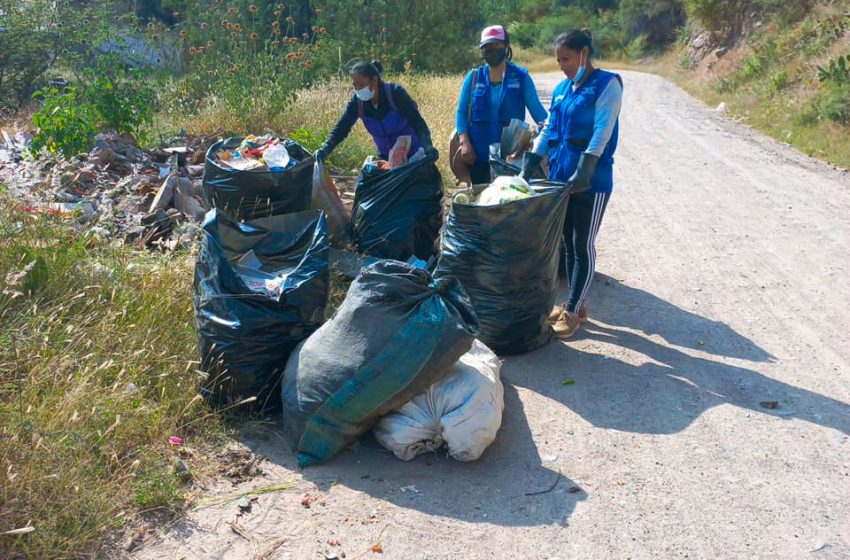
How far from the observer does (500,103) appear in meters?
5.26

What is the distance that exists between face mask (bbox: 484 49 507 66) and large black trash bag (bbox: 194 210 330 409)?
76.9 inches

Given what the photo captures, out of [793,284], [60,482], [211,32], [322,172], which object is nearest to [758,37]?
[211,32]

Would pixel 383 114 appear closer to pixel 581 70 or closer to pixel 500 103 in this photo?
pixel 500 103

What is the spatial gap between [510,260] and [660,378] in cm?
101

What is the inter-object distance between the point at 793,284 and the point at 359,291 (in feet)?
11.2

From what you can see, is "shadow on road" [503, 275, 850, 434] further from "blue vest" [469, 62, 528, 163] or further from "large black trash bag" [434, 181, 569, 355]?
"blue vest" [469, 62, 528, 163]

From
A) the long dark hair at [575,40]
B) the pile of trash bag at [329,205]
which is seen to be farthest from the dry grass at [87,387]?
the long dark hair at [575,40]

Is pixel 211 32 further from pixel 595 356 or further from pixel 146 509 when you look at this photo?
pixel 146 509

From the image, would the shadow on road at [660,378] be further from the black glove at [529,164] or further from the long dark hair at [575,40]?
the long dark hair at [575,40]

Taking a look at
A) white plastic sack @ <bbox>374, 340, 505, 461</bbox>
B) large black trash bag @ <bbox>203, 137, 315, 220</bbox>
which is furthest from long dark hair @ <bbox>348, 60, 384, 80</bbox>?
white plastic sack @ <bbox>374, 340, 505, 461</bbox>

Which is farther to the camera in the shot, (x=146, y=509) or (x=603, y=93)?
(x=603, y=93)

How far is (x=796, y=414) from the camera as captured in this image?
3.77 metres

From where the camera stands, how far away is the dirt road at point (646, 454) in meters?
2.87

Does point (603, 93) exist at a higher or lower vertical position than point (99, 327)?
higher
